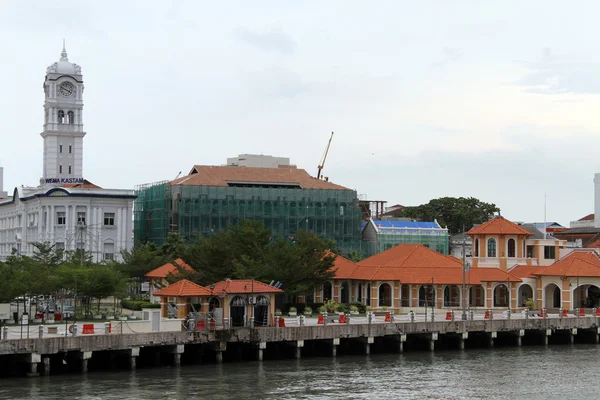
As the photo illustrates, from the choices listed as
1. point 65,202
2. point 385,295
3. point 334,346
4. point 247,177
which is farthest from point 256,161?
point 334,346

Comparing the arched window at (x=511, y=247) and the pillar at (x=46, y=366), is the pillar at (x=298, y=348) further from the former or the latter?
the arched window at (x=511, y=247)

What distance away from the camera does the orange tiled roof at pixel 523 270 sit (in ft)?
329

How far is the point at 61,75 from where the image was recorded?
162 meters

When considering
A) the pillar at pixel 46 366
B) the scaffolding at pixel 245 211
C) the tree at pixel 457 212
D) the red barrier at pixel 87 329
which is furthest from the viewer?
the tree at pixel 457 212

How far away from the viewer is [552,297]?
99.6m

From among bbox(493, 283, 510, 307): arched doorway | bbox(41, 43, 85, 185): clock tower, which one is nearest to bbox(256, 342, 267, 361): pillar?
bbox(493, 283, 510, 307): arched doorway

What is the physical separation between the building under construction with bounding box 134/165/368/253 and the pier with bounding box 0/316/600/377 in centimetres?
6454

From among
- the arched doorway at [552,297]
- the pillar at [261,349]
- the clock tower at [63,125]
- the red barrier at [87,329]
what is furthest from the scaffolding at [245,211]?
the red barrier at [87,329]

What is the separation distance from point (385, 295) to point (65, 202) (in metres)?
60.9

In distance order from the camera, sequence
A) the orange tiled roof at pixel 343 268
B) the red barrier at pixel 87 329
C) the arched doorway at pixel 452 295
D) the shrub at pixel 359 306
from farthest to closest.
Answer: the orange tiled roof at pixel 343 268, the arched doorway at pixel 452 295, the shrub at pixel 359 306, the red barrier at pixel 87 329

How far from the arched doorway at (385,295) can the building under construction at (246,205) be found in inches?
1732

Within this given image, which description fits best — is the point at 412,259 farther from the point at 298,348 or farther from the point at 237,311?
the point at 237,311

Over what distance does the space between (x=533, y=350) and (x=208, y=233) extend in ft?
237

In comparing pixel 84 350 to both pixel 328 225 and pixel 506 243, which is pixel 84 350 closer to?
pixel 506 243
